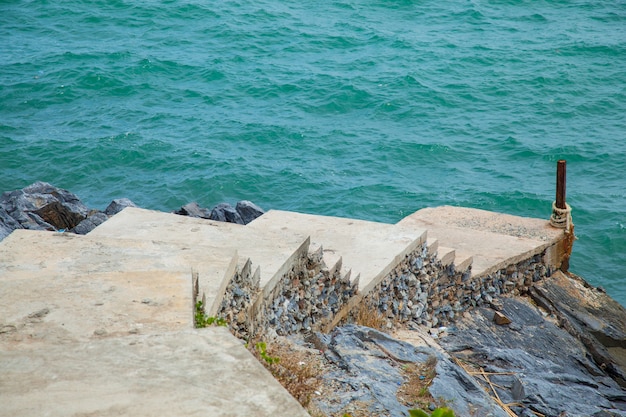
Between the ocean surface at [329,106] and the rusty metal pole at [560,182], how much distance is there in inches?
181

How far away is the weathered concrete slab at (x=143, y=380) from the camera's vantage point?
287 centimetres

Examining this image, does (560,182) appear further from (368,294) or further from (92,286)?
(92,286)

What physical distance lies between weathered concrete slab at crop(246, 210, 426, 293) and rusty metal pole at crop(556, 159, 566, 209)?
14.3 feet

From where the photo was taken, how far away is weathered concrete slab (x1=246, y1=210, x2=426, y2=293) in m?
8.03

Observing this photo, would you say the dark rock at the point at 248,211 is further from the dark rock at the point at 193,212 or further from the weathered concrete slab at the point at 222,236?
the weathered concrete slab at the point at 222,236

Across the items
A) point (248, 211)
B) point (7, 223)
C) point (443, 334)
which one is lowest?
point (443, 334)

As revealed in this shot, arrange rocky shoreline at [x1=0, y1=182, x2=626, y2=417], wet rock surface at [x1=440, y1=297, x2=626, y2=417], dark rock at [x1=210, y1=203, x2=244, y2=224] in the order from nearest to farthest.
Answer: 1. rocky shoreline at [x1=0, y1=182, x2=626, y2=417]
2. wet rock surface at [x1=440, y1=297, x2=626, y2=417]
3. dark rock at [x1=210, y1=203, x2=244, y2=224]

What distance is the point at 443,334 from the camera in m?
9.16

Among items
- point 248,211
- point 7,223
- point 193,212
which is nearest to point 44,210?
point 7,223

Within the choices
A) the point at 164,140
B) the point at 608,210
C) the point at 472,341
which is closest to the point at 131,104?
the point at 164,140

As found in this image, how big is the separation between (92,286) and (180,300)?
549 millimetres

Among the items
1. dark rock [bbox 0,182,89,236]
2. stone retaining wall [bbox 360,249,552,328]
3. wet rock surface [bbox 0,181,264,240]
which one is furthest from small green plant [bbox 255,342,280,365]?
dark rock [bbox 0,182,89,236]

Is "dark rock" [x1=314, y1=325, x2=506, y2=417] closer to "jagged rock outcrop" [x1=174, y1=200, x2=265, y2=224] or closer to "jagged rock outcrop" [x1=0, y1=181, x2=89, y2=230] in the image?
"jagged rock outcrop" [x1=174, y1=200, x2=265, y2=224]

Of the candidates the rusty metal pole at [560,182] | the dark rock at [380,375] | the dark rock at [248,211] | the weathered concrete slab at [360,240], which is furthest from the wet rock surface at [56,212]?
the dark rock at [380,375]
